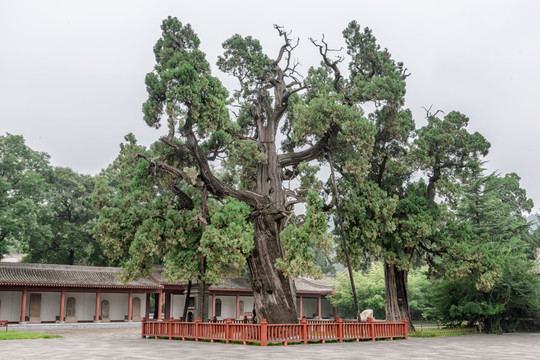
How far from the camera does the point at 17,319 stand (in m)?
30.5

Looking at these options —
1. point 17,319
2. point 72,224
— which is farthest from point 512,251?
point 72,224

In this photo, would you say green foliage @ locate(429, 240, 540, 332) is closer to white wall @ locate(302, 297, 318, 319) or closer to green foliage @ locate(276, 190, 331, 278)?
green foliage @ locate(276, 190, 331, 278)

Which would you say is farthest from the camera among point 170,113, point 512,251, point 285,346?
point 512,251

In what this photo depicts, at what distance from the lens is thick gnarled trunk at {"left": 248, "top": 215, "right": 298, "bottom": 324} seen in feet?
64.4

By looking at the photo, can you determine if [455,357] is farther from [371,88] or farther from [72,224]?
[72,224]

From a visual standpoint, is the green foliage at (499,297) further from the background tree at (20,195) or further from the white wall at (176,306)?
the background tree at (20,195)

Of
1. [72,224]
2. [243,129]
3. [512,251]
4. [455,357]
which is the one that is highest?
[243,129]

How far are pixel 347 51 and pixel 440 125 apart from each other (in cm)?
577

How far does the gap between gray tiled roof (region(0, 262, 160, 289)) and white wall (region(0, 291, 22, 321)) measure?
1.72m

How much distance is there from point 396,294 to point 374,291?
13478mm

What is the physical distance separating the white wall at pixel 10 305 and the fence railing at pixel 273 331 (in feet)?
50.8

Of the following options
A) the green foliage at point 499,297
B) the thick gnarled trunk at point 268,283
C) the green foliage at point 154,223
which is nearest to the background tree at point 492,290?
the green foliage at point 499,297

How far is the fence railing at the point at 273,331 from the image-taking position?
52.1 ft

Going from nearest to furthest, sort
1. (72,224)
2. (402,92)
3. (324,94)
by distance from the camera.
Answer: (324,94)
(402,92)
(72,224)
